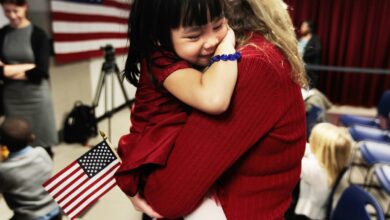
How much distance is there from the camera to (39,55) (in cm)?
300

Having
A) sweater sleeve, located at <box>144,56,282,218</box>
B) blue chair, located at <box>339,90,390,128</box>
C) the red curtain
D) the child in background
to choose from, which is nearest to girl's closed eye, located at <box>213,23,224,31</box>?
sweater sleeve, located at <box>144,56,282,218</box>

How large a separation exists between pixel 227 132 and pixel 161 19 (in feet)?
0.98

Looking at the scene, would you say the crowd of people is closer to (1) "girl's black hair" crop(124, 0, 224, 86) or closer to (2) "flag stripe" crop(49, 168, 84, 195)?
(1) "girl's black hair" crop(124, 0, 224, 86)

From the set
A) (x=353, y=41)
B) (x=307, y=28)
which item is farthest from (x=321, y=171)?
(x=353, y=41)

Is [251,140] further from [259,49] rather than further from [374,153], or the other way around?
[374,153]

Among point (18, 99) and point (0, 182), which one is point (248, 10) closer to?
point (0, 182)

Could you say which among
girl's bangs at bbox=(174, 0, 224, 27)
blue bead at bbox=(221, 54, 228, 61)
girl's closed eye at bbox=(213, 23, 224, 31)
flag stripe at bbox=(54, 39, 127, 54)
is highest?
girl's bangs at bbox=(174, 0, 224, 27)

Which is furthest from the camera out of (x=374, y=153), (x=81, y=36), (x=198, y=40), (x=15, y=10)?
(x=81, y=36)

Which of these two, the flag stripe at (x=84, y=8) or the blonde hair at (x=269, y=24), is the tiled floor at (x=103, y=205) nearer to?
the flag stripe at (x=84, y=8)

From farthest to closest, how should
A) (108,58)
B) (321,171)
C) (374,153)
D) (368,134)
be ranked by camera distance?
(108,58), (368,134), (374,153), (321,171)

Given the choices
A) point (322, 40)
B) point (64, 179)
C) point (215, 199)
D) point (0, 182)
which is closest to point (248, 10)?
point (215, 199)

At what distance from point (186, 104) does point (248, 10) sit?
0.27 m

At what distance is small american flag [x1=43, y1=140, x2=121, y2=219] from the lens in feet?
3.82

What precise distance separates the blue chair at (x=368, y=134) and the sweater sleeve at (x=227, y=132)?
133 inches
